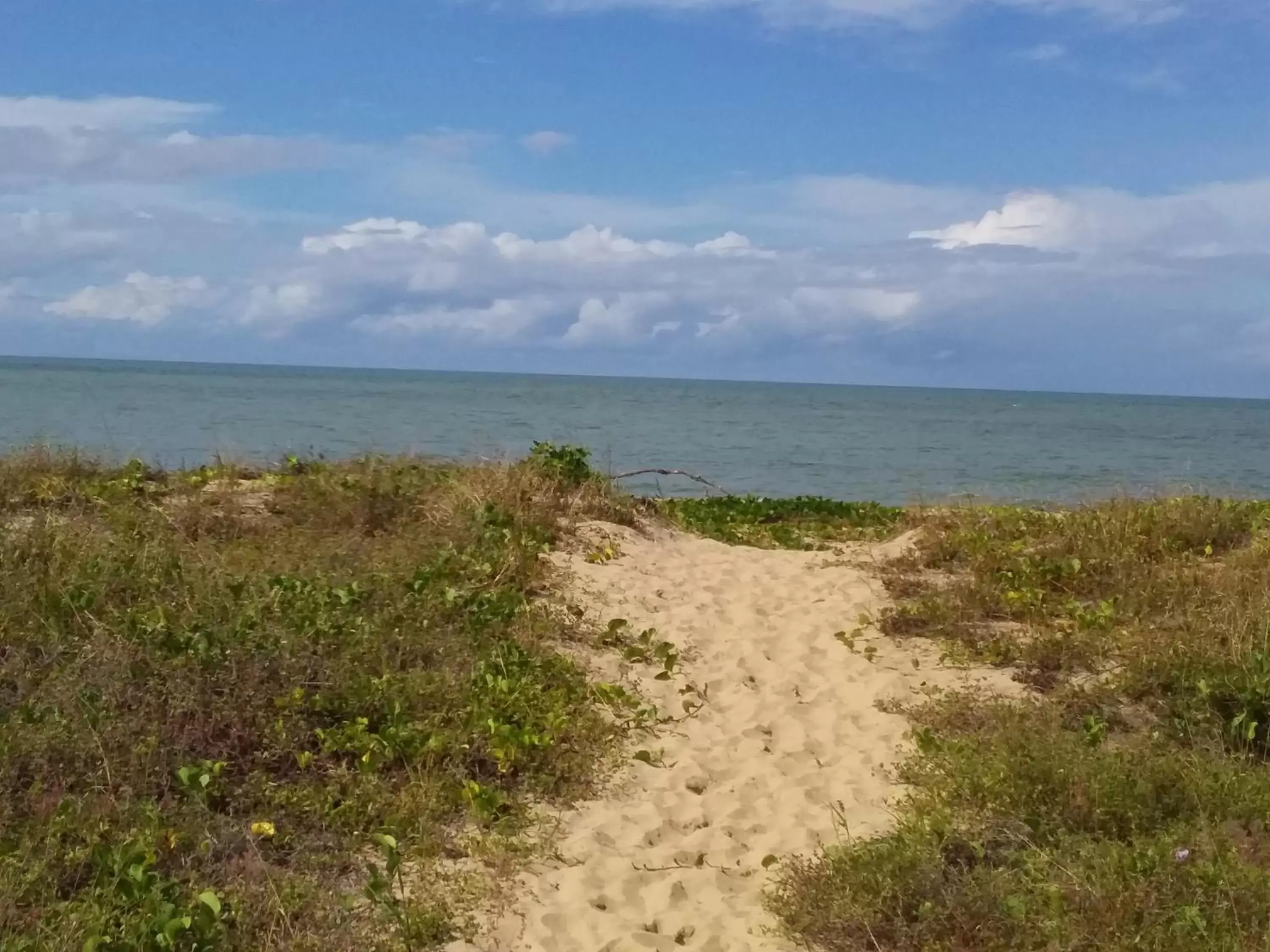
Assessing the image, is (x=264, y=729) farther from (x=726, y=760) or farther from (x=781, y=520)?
(x=781, y=520)

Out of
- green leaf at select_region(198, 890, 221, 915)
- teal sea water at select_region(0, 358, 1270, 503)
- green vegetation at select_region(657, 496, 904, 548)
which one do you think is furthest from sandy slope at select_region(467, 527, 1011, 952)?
teal sea water at select_region(0, 358, 1270, 503)

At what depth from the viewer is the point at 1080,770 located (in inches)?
210

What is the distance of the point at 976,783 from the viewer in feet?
18.2

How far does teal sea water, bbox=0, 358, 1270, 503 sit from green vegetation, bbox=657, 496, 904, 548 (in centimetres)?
71

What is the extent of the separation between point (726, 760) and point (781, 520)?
24.1 feet

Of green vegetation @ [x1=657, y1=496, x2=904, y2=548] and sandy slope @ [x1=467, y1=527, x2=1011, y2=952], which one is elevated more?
green vegetation @ [x1=657, y1=496, x2=904, y2=548]

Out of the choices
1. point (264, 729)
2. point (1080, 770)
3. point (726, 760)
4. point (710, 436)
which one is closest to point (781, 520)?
point (726, 760)

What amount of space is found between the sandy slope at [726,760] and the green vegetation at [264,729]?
1.31ft

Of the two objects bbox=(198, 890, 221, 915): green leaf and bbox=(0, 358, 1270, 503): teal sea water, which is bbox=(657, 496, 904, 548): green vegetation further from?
bbox=(198, 890, 221, 915): green leaf

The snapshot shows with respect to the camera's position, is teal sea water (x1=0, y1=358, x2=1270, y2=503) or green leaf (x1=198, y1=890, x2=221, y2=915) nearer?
green leaf (x1=198, y1=890, x2=221, y2=915)

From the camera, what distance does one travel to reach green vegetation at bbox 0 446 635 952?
4406 millimetres

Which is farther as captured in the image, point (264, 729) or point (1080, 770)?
point (264, 729)

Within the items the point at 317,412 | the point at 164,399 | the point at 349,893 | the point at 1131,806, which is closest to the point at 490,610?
the point at 349,893

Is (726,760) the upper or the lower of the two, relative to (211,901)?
lower
